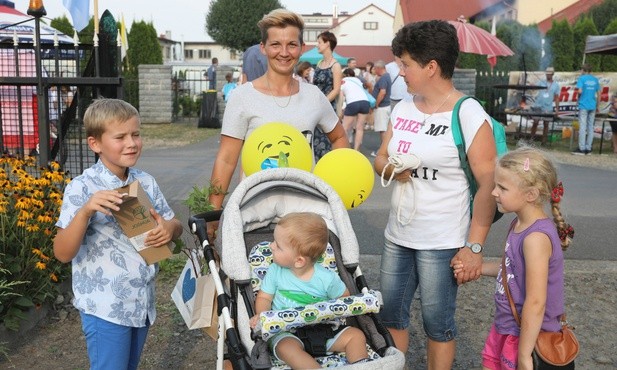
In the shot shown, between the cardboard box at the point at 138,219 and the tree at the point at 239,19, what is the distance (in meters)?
55.4

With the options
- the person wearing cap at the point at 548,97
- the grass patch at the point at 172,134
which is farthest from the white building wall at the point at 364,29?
the person wearing cap at the point at 548,97

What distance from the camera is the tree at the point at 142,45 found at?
83.7 ft

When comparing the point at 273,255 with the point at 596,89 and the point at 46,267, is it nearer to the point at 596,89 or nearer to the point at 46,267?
the point at 46,267

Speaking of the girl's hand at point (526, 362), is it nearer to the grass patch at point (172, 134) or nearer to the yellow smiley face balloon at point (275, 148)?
the yellow smiley face balloon at point (275, 148)

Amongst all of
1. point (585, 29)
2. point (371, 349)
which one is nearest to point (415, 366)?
point (371, 349)

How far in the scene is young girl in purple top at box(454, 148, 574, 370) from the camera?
2699mm

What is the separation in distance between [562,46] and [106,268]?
29.2m

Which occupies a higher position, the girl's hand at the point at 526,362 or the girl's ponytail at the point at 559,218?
the girl's ponytail at the point at 559,218

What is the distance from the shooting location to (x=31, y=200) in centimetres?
445

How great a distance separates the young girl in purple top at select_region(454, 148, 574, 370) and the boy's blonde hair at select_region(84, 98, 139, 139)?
5.49 feet

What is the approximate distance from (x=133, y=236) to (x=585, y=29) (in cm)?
3068

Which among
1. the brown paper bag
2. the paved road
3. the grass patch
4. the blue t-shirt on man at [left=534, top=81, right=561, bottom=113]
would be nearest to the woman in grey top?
the brown paper bag

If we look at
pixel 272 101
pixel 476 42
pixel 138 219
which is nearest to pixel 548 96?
pixel 476 42

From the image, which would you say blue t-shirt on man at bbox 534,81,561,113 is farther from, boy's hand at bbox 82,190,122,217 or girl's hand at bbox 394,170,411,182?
boy's hand at bbox 82,190,122,217
